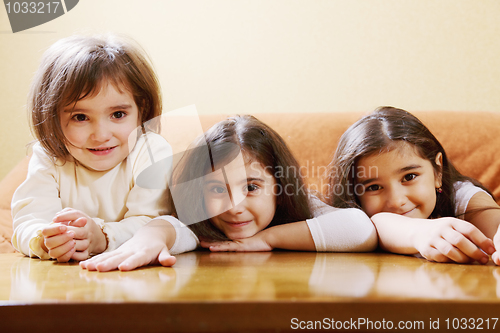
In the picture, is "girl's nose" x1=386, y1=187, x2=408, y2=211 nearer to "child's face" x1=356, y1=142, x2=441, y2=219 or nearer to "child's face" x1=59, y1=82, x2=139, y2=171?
"child's face" x1=356, y1=142, x2=441, y2=219

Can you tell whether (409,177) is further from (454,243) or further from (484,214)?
(454,243)

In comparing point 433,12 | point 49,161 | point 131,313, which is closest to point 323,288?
point 131,313

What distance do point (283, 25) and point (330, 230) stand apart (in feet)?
3.02

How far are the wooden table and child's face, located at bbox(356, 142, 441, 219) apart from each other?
0.38 m

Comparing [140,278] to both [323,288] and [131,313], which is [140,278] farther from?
[323,288]

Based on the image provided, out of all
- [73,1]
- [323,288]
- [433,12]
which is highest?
[73,1]

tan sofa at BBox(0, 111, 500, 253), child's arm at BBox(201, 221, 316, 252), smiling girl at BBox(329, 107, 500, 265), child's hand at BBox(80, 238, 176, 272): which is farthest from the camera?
tan sofa at BBox(0, 111, 500, 253)

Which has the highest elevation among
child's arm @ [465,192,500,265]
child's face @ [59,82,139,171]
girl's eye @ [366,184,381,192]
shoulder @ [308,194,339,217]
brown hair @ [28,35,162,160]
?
brown hair @ [28,35,162,160]

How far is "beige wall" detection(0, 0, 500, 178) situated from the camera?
56.3 inches

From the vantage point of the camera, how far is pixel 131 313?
393mm

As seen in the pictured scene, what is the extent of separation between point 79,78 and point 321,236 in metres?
0.57

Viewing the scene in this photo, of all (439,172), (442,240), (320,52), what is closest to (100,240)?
(442,240)

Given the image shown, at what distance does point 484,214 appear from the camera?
87 centimetres

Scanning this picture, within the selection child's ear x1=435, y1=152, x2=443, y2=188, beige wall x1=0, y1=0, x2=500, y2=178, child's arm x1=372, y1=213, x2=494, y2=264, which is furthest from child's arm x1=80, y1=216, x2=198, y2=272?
beige wall x1=0, y1=0, x2=500, y2=178
